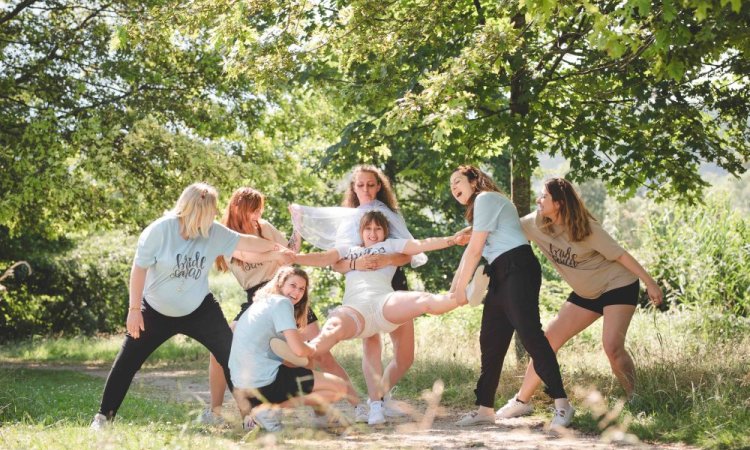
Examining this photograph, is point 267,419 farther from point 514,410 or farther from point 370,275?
point 514,410

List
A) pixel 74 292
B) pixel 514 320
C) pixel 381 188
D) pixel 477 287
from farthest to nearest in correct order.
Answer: pixel 74 292 → pixel 381 188 → pixel 477 287 → pixel 514 320

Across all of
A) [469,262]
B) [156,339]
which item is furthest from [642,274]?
[156,339]

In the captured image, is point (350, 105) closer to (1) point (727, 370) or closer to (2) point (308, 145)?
(1) point (727, 370)

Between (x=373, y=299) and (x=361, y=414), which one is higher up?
(x=373, y=299)

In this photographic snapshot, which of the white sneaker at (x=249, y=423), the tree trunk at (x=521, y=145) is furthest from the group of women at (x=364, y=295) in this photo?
the tree trunk at (x=521, y=145)

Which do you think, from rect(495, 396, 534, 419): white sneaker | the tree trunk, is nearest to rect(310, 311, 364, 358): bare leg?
rect(495, 396, 534, 419): white sneaker

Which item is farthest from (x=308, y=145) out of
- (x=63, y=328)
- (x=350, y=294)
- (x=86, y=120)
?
(x=350, y=294)

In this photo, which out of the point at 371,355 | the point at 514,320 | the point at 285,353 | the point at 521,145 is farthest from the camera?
the point at 521,145

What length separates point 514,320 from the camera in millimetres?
6188

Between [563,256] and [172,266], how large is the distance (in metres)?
3.13

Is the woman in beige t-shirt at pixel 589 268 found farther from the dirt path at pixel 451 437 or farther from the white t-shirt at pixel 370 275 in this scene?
the white t-shirt at pixel 370 275

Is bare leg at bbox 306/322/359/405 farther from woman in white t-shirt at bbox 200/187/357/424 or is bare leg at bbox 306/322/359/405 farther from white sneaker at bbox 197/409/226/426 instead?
white sneaker at bbox 197/409/226/426

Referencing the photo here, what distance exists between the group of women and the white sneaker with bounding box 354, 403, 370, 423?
1cm

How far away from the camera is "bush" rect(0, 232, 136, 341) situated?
20688mm
